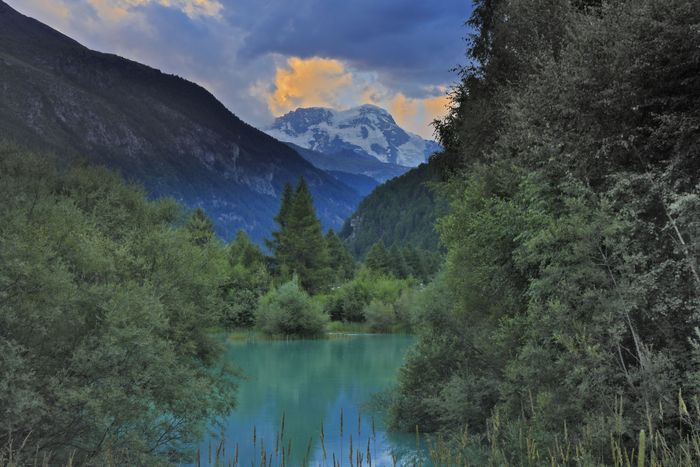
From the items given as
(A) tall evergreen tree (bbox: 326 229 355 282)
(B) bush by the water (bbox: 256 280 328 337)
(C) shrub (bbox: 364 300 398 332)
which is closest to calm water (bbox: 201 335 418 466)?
(B) bush by the water (bbox: 256 280 328 337)

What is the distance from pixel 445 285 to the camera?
2209cm

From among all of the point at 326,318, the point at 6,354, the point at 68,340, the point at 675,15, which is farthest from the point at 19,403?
the point at 326,318

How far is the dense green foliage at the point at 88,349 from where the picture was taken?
14.3 meters

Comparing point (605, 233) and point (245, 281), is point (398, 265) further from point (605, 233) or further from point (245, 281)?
point (605, 233)

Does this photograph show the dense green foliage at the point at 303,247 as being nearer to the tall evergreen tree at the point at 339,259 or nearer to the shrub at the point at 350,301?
the shrub at the point at 350,301

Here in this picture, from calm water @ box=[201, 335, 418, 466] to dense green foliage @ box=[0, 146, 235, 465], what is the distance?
226cm

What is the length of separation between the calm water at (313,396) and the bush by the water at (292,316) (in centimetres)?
224

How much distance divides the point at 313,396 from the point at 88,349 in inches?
715

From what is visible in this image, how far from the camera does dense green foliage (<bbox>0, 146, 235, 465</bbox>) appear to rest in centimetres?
1430

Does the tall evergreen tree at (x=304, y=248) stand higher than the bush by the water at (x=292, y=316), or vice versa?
the tall evergreen tree at (x=304, y=248)

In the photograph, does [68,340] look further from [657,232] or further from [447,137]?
[447,137]

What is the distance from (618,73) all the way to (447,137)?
1399 cm

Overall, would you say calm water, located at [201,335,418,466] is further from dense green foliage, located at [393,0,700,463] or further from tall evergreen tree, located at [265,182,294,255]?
tall evergreen tree, located at [265,182,294,255]

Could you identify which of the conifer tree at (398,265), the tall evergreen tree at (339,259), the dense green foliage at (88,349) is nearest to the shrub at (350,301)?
the tall evergreen tree at (339,259)
